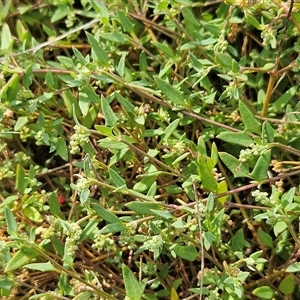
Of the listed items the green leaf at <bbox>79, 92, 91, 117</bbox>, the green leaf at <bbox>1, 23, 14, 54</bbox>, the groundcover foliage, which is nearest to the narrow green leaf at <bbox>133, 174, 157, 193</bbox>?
the groundcover foliage

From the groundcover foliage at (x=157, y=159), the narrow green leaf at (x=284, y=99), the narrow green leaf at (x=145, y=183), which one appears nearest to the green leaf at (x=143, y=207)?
the groundcover foliage at (x=157, y=159)

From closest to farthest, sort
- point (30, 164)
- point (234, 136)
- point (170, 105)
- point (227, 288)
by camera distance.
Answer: point (227, 288)
point (234, 136)
point (170, 105)
point (30, 164)

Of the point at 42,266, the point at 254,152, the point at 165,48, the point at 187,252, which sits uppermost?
the point at 165,48

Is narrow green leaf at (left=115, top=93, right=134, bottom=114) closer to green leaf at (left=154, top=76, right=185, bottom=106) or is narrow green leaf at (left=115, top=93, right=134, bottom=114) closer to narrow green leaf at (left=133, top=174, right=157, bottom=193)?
green leaf at (left=154, top=76, right=185, bottom=106)

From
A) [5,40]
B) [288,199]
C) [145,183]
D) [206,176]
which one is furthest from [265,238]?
[5,40]

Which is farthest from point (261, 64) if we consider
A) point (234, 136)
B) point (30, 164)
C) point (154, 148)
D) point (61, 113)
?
point (30, 164)

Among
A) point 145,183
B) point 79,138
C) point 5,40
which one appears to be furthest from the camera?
point 5,40

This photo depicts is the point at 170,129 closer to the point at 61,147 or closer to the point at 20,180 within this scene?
the point at 61,147

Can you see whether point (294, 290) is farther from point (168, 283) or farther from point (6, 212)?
point (6, 212)
